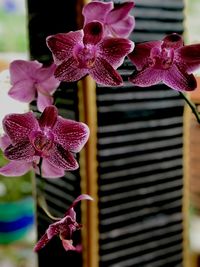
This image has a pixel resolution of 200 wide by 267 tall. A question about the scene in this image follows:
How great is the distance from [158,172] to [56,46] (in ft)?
3.37

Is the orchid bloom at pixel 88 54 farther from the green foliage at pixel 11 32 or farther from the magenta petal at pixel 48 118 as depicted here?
the green foliage at pixel 11 32

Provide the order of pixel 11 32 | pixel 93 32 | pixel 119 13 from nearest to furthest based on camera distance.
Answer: pixel 93 32
pixel 119 13
pixel 11 32

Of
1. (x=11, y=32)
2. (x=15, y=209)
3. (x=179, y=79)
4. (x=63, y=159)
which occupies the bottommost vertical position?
(x=15, y=209)

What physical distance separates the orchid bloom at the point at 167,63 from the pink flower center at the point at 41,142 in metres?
0.15

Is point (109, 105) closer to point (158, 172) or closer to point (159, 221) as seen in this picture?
point (158, 172)

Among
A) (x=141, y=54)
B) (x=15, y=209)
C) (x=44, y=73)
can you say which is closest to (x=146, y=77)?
(x=141, y=54)

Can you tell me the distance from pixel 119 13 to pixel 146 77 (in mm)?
155

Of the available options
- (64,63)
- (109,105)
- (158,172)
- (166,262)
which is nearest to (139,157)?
(158,172)

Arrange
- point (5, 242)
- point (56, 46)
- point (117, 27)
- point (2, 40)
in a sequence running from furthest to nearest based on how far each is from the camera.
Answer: point (5, 242) < point (2, 40) < point (117, 27) < point (56, 46)

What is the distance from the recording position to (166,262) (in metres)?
1.60

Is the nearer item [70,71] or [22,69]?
[70,71]

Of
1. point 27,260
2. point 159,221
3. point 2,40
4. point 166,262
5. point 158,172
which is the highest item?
point 2,40

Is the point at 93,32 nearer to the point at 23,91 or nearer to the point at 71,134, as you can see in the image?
the point at 71,134

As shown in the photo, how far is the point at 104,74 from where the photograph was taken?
1.84 ft
